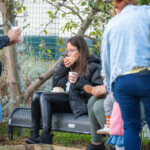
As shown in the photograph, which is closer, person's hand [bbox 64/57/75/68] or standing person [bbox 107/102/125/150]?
standing person [bbox 107/102/125/150]

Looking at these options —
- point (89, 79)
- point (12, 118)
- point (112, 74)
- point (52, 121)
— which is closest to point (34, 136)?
point (52, 121)

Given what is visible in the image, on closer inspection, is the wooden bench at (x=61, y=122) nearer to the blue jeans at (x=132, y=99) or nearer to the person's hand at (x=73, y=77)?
the person's hand at (x=73, y=77)

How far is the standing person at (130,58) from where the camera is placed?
269 cm

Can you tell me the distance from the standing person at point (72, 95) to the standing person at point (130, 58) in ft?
4.49

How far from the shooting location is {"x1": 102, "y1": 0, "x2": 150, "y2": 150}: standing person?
2686 mm

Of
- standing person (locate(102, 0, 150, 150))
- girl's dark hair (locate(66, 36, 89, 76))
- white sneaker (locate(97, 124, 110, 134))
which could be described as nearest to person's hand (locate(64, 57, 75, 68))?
girl's dark hair (locate(66, 36, 89, 76))

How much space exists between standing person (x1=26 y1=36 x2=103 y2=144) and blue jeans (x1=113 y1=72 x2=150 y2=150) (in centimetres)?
135

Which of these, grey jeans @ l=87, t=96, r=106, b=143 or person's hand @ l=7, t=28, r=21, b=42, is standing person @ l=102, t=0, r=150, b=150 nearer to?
grey jeans @ l=87, t=96, r=106, b=143

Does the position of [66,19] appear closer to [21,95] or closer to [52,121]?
[21,95]

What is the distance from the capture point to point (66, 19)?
5.55 metres

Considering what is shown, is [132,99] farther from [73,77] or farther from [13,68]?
[13,68]

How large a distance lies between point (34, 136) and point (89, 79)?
3.08 feet

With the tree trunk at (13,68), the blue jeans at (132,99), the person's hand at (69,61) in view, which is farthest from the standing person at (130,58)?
the tree trunk at (13,68)

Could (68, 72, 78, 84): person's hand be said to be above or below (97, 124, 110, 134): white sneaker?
above
